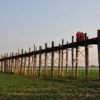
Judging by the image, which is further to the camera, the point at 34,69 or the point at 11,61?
the point at 11,61

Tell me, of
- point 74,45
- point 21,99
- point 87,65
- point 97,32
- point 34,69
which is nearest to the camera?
point 21,99

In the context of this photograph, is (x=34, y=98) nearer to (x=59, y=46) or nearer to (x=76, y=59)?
(x=76, y=59)

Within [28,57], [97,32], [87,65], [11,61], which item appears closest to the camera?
[97,32]

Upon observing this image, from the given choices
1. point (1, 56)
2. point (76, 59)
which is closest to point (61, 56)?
point (76, 59)

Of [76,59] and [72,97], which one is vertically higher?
[76,59]

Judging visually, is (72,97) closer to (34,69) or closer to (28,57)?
(34,69)

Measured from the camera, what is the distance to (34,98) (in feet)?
45.1

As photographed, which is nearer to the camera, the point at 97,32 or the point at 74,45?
the point at 97,32

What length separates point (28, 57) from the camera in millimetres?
48844

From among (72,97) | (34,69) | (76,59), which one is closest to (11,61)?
(34,69)

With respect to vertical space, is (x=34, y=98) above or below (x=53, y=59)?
below

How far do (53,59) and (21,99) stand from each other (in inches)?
881

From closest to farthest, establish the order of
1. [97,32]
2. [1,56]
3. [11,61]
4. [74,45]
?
[97,32], [74,45], [11,61], [1,56]

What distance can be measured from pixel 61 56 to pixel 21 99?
74.1ft
